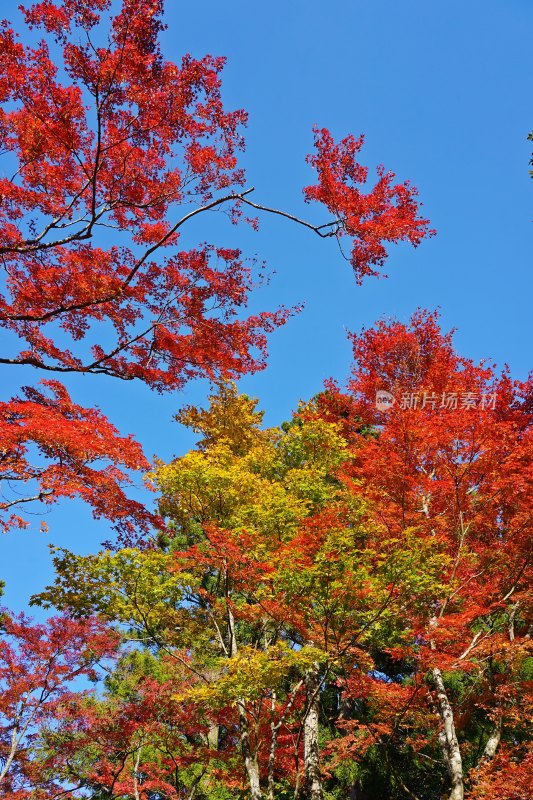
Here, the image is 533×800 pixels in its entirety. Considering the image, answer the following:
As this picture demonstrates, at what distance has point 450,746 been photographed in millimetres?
9258

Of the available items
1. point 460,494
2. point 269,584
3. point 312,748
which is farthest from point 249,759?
point 460,494

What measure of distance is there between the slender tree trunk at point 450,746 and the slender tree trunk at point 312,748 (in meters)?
2.22

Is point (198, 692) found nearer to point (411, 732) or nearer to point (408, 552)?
point (408, 552)

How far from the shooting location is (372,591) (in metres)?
7.17

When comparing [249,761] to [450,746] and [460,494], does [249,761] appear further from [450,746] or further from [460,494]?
[460,494]

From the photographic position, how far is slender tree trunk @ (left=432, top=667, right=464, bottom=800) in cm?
893

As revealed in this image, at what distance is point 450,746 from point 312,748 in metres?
2.40

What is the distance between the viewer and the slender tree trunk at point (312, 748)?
28.4ft

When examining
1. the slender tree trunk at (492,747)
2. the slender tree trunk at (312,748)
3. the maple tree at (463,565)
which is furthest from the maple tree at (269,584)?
the slender tree trunk at (492,747)

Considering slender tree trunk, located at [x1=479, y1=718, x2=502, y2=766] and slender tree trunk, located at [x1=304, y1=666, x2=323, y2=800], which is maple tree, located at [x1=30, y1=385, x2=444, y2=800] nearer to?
slender tree trunk, located at [x1=304, y1=666, x2=323, y2=800]

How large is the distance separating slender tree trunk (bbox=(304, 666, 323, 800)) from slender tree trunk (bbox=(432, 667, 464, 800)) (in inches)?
87.3

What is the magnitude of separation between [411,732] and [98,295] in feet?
42.8

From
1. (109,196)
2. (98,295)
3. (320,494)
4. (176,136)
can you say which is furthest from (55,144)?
(320,494)

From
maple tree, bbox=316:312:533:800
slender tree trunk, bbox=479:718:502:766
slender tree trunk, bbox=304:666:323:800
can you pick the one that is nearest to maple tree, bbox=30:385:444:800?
slender tree trunk, bbox=304:666:323:800
